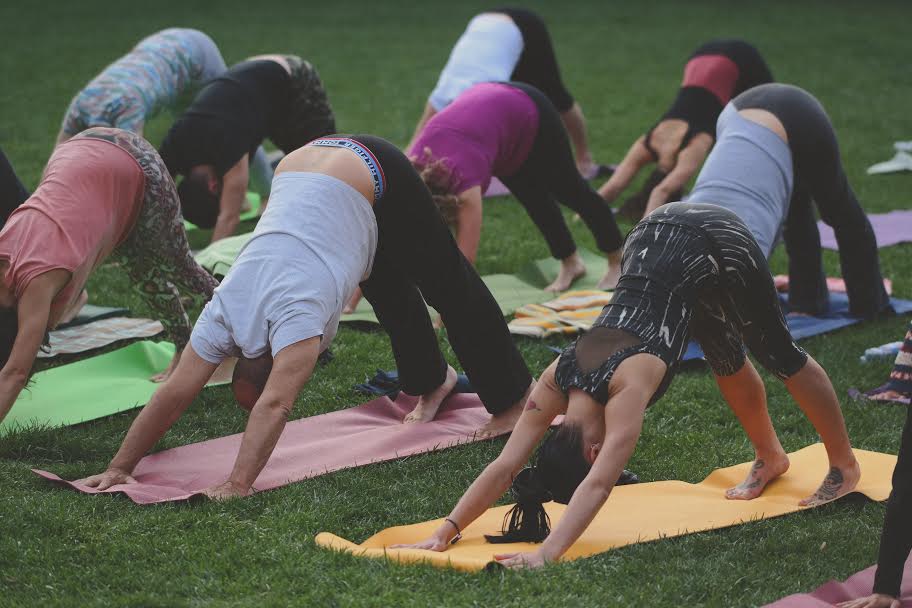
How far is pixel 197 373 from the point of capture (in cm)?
405

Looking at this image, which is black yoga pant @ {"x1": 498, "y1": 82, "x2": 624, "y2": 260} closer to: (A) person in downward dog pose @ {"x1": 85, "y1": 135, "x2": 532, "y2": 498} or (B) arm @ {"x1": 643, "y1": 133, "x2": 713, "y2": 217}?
(B) arm @ {"x1": 643, "y1": 133, "x2": 713, "y2": 217}

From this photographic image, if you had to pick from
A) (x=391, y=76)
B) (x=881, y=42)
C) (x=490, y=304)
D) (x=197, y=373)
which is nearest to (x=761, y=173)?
(x=490, y=304)

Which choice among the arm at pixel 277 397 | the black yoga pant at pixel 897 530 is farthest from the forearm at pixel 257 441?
the black yoga pant at pixel 897 530

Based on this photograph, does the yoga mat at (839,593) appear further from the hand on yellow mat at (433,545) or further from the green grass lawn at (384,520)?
the hand on yellow mat at (433,545)

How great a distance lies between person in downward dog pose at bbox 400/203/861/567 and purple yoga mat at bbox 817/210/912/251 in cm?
352

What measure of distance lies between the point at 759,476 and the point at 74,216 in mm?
2712

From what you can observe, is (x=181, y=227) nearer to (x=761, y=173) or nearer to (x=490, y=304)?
(x=490, y=304)

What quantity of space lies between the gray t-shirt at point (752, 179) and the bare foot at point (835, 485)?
1498mm

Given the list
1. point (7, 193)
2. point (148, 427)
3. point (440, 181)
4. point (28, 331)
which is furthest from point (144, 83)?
point (148, 427)

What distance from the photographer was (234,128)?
6.64 m

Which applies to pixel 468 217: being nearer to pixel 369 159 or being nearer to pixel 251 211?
pixel 369 159

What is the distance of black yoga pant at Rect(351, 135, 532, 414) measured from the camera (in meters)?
4.35

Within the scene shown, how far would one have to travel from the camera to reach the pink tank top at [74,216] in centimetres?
438

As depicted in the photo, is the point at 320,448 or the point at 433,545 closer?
the point at 433,545
